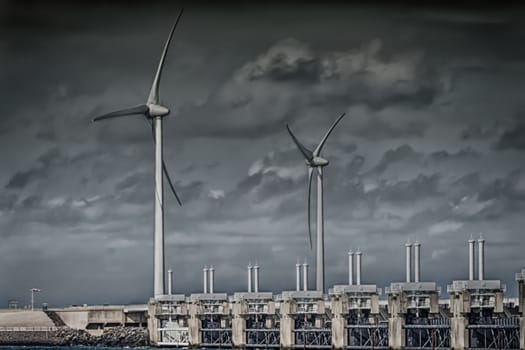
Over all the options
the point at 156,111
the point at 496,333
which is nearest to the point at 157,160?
the point at 156,111

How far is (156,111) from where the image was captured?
123250mm

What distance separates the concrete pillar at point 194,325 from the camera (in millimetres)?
122062

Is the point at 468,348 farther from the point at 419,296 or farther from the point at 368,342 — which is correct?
the point at 368,342

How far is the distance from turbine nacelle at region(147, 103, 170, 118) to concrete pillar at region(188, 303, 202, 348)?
16049 mm

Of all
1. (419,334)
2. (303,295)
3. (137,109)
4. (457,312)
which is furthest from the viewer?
(137,109)

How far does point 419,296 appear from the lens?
99.9 m

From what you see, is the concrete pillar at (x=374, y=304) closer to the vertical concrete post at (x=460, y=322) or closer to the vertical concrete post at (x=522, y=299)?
the vertical concrete post at (x=460, y=322)

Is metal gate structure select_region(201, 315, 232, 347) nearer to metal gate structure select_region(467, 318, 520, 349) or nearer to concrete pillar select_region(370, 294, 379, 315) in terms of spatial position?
concrete pillar select_region(370, 294, 379, 315)

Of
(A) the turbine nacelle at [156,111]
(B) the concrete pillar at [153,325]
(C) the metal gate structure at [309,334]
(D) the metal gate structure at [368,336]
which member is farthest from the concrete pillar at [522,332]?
(A) the turbine nacelle at [156,111]

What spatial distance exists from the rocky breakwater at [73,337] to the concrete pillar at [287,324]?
2370 cm

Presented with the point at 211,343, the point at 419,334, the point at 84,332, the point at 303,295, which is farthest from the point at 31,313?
the point at 419,334

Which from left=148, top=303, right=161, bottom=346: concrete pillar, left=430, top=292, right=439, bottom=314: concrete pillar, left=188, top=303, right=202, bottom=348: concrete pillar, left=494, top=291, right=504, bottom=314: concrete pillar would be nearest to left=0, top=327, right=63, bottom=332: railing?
left=148, top=303, right=161, bottom=346: concrete pillar

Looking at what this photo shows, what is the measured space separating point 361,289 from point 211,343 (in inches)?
840

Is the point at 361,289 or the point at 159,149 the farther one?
the point at 159,149
